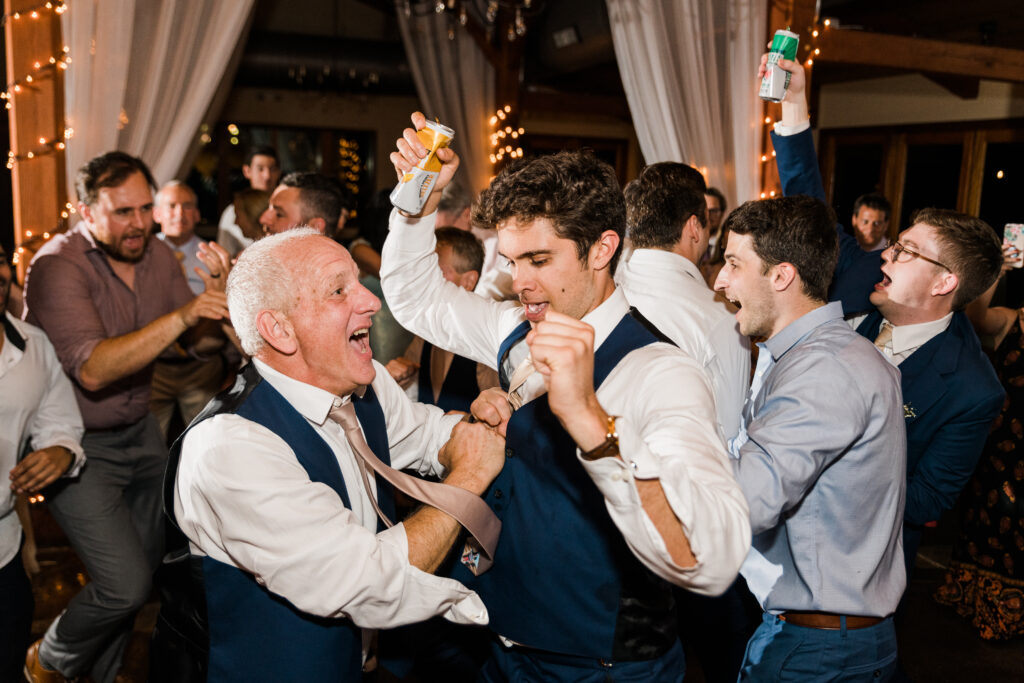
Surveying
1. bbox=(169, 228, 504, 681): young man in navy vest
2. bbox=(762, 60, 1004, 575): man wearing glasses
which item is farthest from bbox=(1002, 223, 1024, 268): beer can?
bbox=(169, 228, 504, 681): young man in navy vest

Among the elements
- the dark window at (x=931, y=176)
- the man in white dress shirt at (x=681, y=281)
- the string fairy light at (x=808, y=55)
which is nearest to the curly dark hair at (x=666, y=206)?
the man in white dress shirt at (x=681, y=281)

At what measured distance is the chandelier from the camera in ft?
21.3

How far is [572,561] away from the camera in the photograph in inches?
57.6

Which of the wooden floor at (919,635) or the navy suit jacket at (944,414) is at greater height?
the navy suit jacket at (944,414)

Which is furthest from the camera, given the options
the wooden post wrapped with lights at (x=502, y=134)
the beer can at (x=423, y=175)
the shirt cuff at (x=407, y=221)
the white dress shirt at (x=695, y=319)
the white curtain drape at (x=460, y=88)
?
the wooden post wrapped with lights at (x=502, y=134)

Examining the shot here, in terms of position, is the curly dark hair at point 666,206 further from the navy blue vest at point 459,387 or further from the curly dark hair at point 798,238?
the navy blue vest at point 459,387

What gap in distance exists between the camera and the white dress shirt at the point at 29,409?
212cm

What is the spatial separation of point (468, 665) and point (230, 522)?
0.96 metres

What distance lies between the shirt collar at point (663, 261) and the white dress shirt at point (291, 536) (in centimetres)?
143

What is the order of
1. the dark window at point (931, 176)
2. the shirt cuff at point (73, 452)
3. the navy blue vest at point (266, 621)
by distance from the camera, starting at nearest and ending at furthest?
the navy blue vest at point (266, 621)
the shirt cuff at point (73, 452)
the dark window at point (931, 176)

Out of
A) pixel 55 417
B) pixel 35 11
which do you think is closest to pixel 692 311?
pixel 55 417

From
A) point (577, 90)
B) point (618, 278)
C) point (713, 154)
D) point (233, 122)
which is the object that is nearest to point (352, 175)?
point (233, 122)

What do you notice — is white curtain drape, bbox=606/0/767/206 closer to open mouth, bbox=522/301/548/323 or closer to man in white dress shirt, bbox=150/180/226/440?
man in white dress shirt, bbox=150/180/226/440

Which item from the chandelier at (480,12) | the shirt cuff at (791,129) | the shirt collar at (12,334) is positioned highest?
the chandelier at (480,12)
